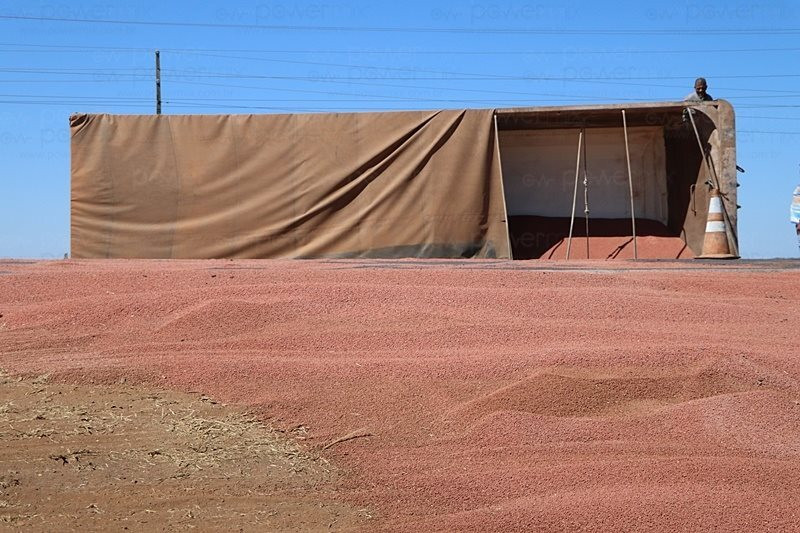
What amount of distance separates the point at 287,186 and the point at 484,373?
8554mm

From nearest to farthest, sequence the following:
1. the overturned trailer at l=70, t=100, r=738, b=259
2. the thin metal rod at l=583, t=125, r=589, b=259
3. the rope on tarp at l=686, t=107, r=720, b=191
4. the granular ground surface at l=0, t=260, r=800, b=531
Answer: the granular ground surface at l=0, t=260, r=800, b=531, the rope on tarp at l=686, t=107, r=720, b=191, the overturned trailer at l=70, t=100, r=738, b=259, the thin metal rod at l=583, t=125, r=589, b=259

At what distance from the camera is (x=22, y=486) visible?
4.61 metres

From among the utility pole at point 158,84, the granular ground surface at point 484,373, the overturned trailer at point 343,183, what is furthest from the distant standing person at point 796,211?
the utility pole at point 158,84

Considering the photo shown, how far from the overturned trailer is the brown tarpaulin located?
0.6 inches

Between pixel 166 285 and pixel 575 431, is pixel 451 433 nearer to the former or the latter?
pixel 575 431

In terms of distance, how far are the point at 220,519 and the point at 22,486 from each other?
1.07 metres

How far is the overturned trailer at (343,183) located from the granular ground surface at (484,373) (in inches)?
185

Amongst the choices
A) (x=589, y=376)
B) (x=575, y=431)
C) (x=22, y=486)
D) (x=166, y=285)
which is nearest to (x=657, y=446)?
(x=575, y=431)

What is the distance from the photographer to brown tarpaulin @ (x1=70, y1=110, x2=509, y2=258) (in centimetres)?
1385

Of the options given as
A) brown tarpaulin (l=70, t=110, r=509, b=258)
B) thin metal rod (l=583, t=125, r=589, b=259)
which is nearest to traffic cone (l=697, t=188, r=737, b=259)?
thin metal rod (l=583, t=125, r=589, b=259)

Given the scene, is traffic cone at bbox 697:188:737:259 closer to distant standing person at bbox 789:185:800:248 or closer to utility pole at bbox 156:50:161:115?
distant standing person at bbox 789:185:800:248

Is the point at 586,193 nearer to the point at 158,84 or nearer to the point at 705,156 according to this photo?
the point at 705,156

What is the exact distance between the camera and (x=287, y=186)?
14164 mm

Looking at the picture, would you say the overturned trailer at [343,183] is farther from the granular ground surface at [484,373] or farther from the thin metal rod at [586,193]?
the granular ground surface at [484,373]
